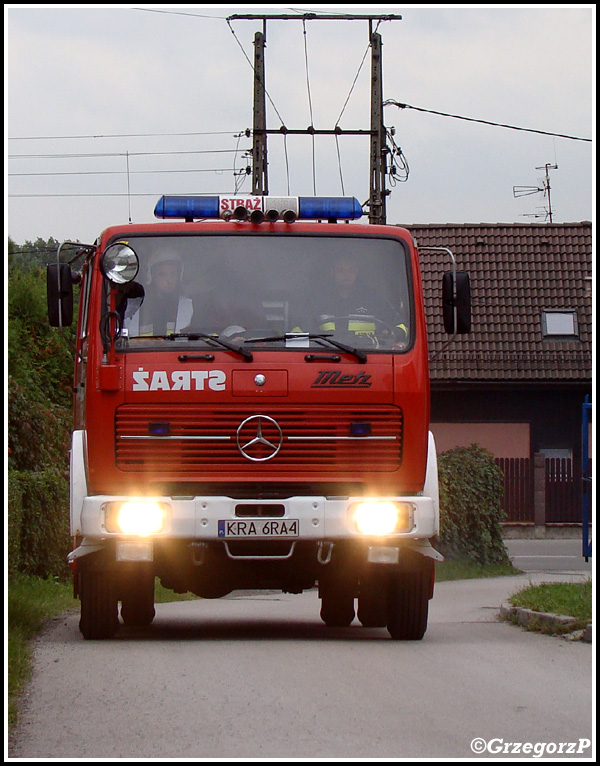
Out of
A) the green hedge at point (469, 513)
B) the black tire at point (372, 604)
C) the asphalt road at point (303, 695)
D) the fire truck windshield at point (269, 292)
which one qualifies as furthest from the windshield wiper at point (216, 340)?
the green hedge at point (469, 513)

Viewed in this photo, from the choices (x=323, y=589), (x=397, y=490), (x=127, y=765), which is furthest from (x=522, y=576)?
(x=127, y=765)

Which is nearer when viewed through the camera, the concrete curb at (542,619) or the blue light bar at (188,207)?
the blue light bar at (188,207)

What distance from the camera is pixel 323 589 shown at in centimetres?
1209

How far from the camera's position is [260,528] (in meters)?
9.81

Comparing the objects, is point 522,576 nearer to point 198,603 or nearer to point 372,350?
point 198,603

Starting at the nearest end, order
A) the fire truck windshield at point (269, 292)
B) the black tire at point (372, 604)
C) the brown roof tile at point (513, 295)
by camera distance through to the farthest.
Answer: the fire truck windshield at point (269, 292) < the black tire at point (372, 604) < the brown roof tile at point (513, 295)

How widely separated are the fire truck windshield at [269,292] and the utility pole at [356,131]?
15.8 m

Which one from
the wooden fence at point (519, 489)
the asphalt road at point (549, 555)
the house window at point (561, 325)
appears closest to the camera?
the asphalt road at point (549, 555)

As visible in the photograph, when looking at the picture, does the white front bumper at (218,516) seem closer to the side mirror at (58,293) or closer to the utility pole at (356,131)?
the side mirror at (58,293)

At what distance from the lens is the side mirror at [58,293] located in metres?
10.3

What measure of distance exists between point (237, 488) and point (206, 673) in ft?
4.63

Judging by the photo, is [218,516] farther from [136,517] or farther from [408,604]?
[408,604]

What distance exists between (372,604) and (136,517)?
11.2 feet

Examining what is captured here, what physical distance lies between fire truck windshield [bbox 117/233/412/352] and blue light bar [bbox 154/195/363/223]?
0.22 meters
